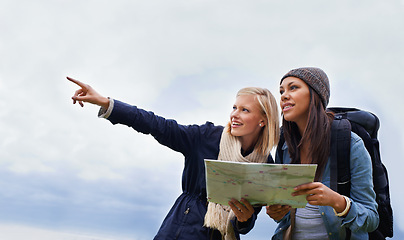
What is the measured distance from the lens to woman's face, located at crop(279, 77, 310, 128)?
11.3ft

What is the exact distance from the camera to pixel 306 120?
3510 mm

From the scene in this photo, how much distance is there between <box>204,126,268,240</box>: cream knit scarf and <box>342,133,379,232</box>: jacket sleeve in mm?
922

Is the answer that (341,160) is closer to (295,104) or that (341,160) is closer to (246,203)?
(295,104)

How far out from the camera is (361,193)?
122 inches

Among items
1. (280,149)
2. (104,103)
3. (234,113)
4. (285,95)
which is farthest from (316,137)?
(104,103)

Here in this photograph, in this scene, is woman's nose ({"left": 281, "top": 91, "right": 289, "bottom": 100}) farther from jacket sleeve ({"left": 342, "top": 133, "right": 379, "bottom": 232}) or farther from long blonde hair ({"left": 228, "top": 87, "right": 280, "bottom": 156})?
jacket sleeve ({"left": 342, "top": 133, "right": 379, "bottom": 232})

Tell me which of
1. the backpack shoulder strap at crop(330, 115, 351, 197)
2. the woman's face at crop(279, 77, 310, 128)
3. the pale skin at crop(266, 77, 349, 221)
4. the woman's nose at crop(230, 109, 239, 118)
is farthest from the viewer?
the woman's nose at crop(230, 109, 239, 118)

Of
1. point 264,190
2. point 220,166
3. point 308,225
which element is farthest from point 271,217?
point 220,166

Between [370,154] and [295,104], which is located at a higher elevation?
[295,104]

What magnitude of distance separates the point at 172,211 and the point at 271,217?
1036 mm

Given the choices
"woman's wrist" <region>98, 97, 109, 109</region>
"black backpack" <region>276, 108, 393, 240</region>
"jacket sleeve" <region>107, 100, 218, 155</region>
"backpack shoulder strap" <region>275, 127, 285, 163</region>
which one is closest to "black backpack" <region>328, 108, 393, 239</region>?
"black backpack" <region>276, 108, 393, 240</region>

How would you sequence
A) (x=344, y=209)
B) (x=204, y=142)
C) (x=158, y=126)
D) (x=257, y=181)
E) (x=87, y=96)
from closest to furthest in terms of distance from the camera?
(x=257, y=181), (x=344, y=209), (x=87, y=96), (x=158, y=126), (x=204, y=142)

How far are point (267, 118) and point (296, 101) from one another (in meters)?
0.64

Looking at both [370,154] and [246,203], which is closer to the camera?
[246,203]
